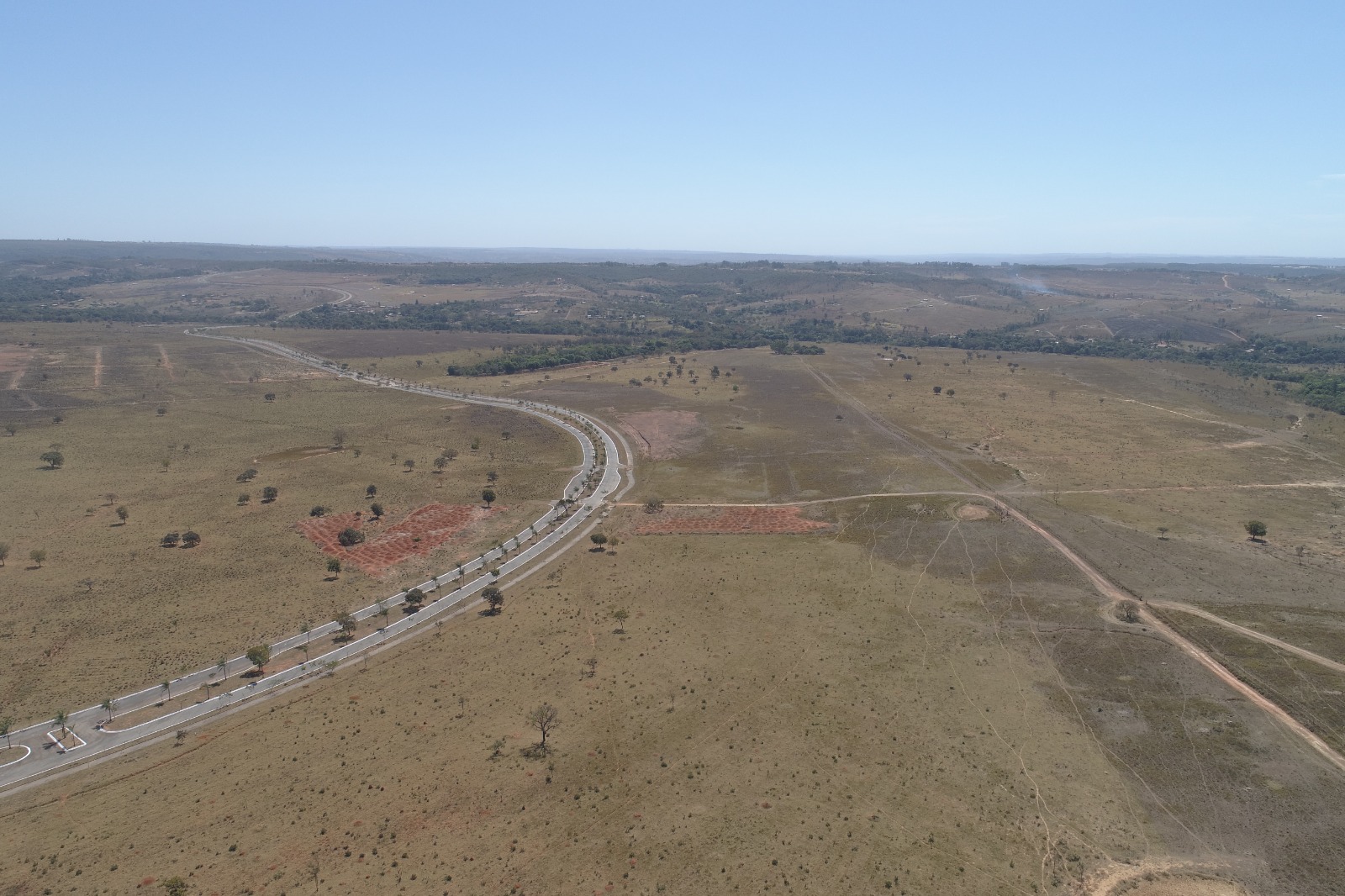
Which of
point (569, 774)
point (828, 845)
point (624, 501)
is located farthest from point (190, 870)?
point (624, 501)

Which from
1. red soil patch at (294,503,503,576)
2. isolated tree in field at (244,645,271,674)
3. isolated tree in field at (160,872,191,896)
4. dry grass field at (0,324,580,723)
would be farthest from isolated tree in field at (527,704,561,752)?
red soil patch at (294,503,503,576)

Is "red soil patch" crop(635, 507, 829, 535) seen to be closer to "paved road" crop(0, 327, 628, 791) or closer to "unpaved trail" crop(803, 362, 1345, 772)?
"paved road" crop(0, 327, 628, 791)

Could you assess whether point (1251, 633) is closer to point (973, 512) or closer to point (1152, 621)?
point (1152, 621)

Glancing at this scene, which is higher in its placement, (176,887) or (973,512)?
(973,512)

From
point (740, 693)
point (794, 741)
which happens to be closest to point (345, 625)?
point (740, 693)

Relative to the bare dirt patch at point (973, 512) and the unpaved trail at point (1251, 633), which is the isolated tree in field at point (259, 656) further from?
the unpaved trail at point (1251, 633)
